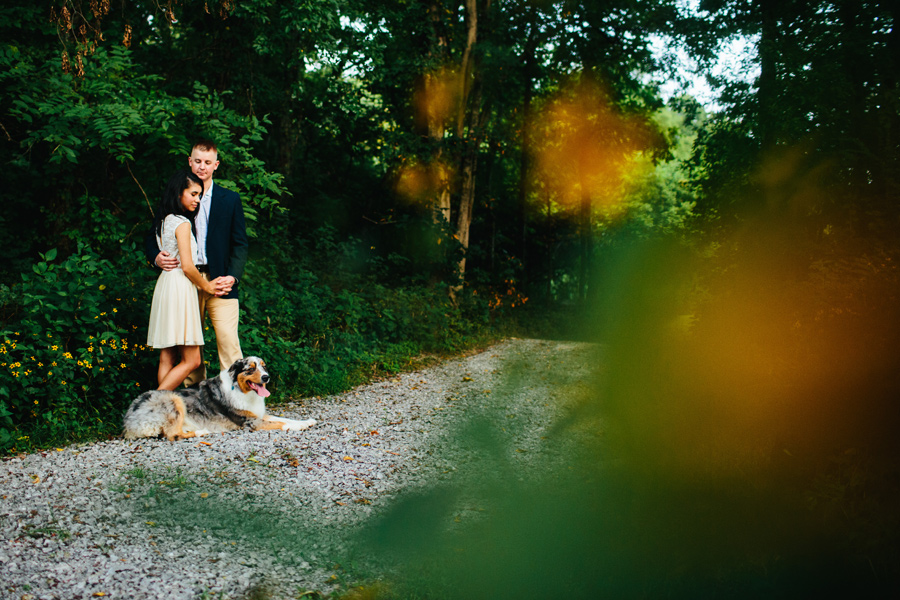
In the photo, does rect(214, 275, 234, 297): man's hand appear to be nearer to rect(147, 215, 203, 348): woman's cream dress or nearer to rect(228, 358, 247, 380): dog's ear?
rect(147, 215, 203, 348): woman's cream dress

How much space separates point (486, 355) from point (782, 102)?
7135 millimetres

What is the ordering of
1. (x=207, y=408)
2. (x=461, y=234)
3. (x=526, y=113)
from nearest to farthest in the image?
(x=207, y=408) → (x=461, y=234) → (x=526, y=113)

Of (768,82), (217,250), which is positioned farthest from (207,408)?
(768,82)

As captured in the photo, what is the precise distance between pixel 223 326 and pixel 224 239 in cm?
80

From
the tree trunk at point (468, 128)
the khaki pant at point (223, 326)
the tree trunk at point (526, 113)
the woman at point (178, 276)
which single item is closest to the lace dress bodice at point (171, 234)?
the woman at point (178, 276)

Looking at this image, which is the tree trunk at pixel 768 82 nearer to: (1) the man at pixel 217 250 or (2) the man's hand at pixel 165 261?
(1) the man at pixel 217 250

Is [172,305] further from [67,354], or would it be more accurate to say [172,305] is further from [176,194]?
[67,354]

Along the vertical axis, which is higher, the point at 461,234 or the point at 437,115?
the point at 437,115

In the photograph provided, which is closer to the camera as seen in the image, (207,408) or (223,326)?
(207,408)

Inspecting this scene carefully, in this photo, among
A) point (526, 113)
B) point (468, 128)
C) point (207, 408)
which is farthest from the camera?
point (526, 113)

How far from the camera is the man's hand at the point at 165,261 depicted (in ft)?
17.3

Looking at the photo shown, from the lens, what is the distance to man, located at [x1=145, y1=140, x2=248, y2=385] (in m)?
5.36

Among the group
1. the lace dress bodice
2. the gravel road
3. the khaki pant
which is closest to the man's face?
the lace dress bodice

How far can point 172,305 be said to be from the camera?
528 cm
